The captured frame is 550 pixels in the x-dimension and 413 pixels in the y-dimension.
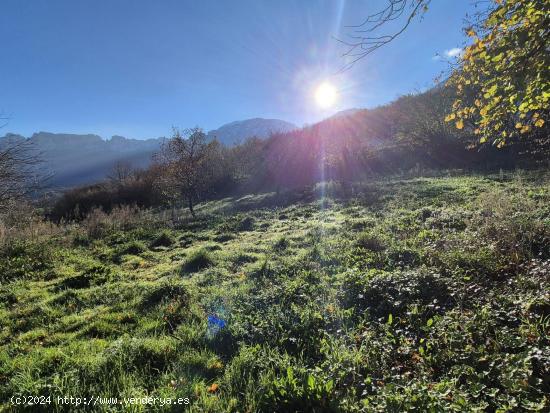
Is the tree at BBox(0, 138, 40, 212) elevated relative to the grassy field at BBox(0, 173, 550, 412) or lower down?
elevated

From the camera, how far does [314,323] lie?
481cm

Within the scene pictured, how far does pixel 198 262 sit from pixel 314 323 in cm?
528

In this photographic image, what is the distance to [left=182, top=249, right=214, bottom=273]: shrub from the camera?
9.05 m

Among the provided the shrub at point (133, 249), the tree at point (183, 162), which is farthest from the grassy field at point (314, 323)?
the tree at point (183, 162)

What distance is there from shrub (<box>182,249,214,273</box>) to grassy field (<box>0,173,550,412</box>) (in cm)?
5

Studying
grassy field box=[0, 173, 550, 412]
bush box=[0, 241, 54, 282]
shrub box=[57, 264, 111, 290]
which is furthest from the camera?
bush box=[0, 241, 54, 282]

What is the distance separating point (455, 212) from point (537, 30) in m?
7.24

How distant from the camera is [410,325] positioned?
4.29 meters

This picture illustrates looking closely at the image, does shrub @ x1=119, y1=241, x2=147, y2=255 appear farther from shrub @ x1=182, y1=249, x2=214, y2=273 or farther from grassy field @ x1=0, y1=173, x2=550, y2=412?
shrub @ x1=182, y1=249, x2=214, y2=273

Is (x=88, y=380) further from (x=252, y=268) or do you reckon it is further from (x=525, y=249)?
(x=525, y=249)

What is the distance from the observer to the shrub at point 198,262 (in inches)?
356

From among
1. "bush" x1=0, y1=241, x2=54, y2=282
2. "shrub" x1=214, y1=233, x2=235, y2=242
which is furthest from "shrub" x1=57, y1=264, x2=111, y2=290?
"shrub" x1=214, y1=233, x2=235, y2=242

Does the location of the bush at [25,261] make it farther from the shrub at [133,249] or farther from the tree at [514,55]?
the tree at [514,55]

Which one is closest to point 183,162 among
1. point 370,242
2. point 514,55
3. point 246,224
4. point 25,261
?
point 246,224
